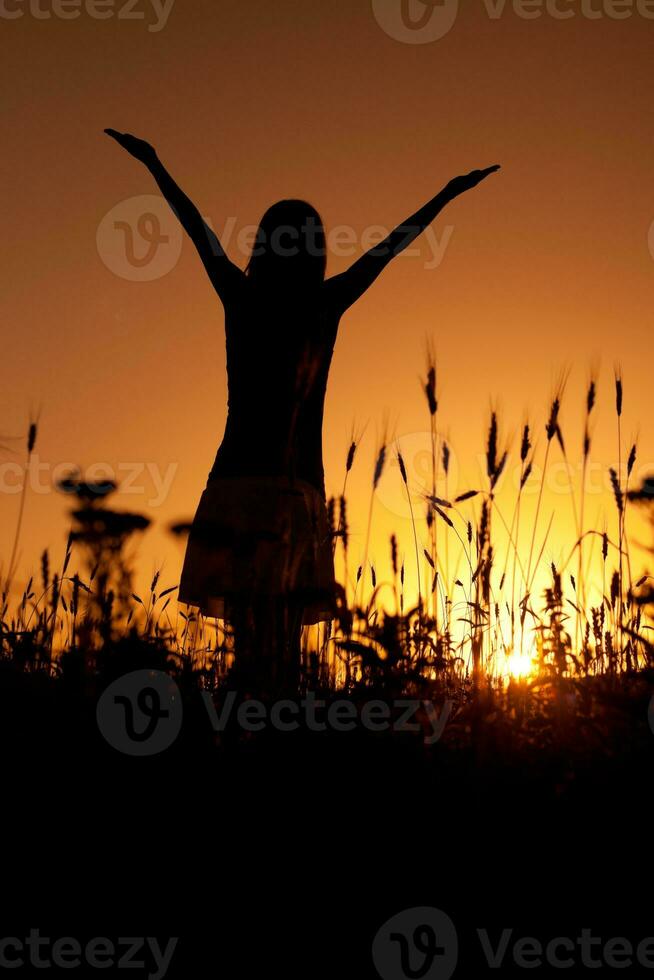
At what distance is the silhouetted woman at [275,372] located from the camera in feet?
10.3

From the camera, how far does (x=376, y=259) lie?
341 centimetres

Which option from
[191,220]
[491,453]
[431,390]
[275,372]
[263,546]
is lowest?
[263,546]

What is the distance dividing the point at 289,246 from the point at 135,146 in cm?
79

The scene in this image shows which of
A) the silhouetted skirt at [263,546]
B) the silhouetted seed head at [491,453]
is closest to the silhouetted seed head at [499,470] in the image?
the silhouetted seed head at [491,453]

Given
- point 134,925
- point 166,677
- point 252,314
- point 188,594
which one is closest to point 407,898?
point 134,925

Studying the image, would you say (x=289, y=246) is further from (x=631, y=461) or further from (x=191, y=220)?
(x=631, y=461)

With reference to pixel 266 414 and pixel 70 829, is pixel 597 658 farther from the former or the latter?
pixel 70 829

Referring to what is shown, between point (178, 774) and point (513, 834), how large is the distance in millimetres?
713

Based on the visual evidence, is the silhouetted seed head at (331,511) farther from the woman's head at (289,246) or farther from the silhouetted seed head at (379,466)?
the woman's head at (289,246)

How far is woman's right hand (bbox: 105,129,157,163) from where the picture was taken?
355 centimetres

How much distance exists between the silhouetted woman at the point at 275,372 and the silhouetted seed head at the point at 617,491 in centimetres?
111

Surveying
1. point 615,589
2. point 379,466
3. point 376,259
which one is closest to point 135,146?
point 376,259

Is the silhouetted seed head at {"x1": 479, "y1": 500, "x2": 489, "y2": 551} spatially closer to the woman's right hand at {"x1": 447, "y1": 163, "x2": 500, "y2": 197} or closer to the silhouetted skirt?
the silhouetted skirt

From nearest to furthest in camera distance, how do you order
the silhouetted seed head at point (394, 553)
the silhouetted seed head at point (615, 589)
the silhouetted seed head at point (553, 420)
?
1. the silhouetted seed head at point (553, 420)
2. the silhouetted seed head at point (615, 589)
3. the silhouetted seed head at point (394, 553)
